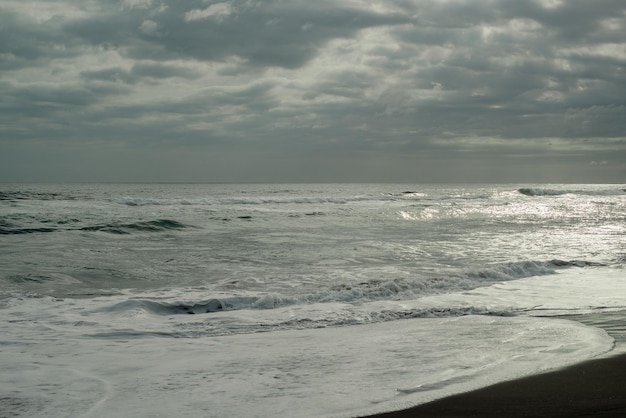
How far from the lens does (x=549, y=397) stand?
159 inches

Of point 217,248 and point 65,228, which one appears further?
point 65,228

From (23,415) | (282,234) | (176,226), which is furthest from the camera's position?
(176,226)

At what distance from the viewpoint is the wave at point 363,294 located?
26.3 feet

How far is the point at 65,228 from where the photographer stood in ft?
66.1

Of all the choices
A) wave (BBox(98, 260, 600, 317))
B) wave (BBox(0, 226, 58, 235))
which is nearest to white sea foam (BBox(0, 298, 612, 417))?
wave (BBox(98, 260, 600, 317))

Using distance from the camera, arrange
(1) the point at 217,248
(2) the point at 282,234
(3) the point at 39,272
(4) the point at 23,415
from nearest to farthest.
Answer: (4) the point at 23,415
(3) the point at 39,272
(1) the point at 217,248
(2) the point at 282,234

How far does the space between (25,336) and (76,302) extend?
215 cm

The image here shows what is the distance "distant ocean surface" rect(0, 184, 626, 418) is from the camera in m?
4.32

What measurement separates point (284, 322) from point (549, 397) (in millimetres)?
3720

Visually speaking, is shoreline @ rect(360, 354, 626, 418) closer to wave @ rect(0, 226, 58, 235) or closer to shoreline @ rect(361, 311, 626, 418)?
shoreline @ rect(361, 311, 626, 418)

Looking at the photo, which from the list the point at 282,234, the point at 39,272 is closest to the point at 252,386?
the point at 39,272

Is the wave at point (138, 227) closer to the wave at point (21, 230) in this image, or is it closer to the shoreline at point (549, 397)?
the wave at point (21, 230)

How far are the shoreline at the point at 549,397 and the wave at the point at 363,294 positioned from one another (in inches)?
119

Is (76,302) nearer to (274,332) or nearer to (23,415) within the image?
(274,332)
